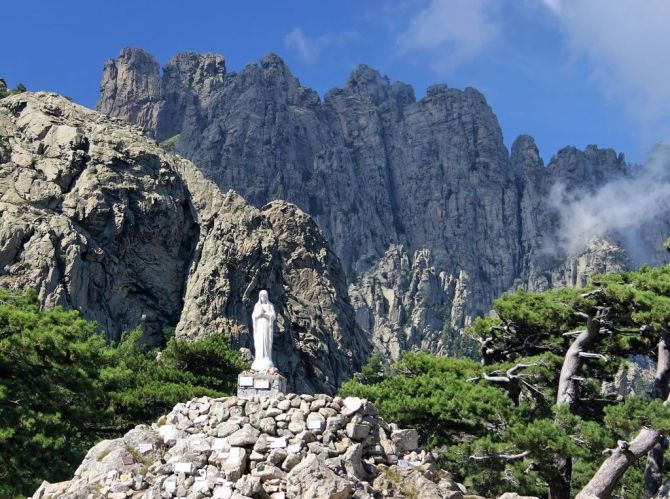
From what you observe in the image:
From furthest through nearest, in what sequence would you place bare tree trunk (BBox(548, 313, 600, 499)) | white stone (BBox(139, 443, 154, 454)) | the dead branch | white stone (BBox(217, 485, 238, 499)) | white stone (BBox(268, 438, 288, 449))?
bare tree trunk (BBox(548, 313, 600, 499))
the dead branch
white stone (BBox(139, 443, 154, 454))
white stone (BBox(268, 438, 288, 449))
white stone (BBox(217, 485, 238, 499))

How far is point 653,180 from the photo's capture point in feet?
554

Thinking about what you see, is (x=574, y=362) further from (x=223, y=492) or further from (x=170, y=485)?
(x=170, y=485)

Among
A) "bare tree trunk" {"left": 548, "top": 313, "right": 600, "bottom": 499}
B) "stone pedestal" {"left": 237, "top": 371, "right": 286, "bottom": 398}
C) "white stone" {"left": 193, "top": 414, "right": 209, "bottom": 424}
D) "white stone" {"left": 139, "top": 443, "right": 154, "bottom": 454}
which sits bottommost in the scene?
"white stone" {"left": 139, "top": 443, "right": 154, "bottom": 454}

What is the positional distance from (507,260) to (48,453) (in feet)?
434

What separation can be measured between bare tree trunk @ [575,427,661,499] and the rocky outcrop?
143 ft

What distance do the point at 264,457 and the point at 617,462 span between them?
8898 millimetres

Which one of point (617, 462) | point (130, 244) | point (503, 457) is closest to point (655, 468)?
point (617, 462)

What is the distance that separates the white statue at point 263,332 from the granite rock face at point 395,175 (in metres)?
102

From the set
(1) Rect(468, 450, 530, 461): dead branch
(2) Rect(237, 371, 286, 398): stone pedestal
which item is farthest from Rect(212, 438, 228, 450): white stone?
(1) Rect(468, 450, 530, 461): dead branch

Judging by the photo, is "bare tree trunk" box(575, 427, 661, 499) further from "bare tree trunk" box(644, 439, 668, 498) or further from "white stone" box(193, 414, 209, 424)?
"white stone" box(193, 414, 209, 424)

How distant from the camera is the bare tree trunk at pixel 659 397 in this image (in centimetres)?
2283

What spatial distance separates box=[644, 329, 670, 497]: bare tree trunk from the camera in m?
22.8

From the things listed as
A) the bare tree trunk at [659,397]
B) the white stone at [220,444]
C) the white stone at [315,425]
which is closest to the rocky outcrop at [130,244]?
the bare tree trunk at [659,397]

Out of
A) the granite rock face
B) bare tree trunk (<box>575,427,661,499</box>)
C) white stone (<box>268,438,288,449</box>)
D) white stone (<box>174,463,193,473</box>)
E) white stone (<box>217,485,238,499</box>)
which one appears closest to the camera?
white stone (<box>217,485,238,499</box>)
